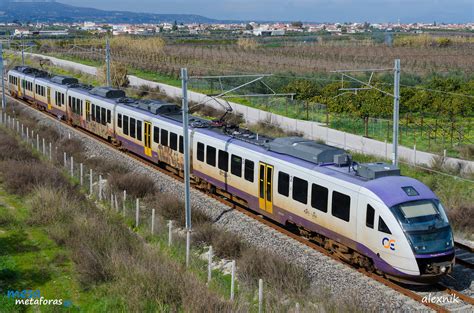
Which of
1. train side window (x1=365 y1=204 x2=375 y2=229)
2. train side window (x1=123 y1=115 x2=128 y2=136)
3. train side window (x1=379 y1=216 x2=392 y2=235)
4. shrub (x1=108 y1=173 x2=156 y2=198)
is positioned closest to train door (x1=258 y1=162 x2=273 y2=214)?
train side window (x1=365 y1=204 x2=375 y2=229)

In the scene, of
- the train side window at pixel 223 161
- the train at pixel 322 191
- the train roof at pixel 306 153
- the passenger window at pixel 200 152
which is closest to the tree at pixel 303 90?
the train roof at pixel 306 153

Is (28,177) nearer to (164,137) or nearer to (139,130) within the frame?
(164,137)

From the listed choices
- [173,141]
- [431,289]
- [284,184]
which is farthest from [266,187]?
[173,141]

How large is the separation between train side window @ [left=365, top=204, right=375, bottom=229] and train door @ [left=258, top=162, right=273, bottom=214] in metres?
4.61

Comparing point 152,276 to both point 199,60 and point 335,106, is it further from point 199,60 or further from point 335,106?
point 199,60

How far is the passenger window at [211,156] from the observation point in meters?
23.0

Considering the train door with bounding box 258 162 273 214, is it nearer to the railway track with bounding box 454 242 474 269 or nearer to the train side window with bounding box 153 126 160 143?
the railway track with bounding box 454 242 474 269

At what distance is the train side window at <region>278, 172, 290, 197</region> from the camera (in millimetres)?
18511

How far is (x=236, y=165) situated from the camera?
70.4ft

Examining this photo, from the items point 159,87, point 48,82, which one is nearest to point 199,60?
point 159,87

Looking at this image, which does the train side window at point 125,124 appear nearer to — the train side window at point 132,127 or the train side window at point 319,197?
the train side window at point 132,127

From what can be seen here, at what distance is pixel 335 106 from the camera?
150ft

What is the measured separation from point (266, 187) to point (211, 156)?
4.11m

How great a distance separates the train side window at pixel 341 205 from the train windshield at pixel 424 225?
1556 millimetres
